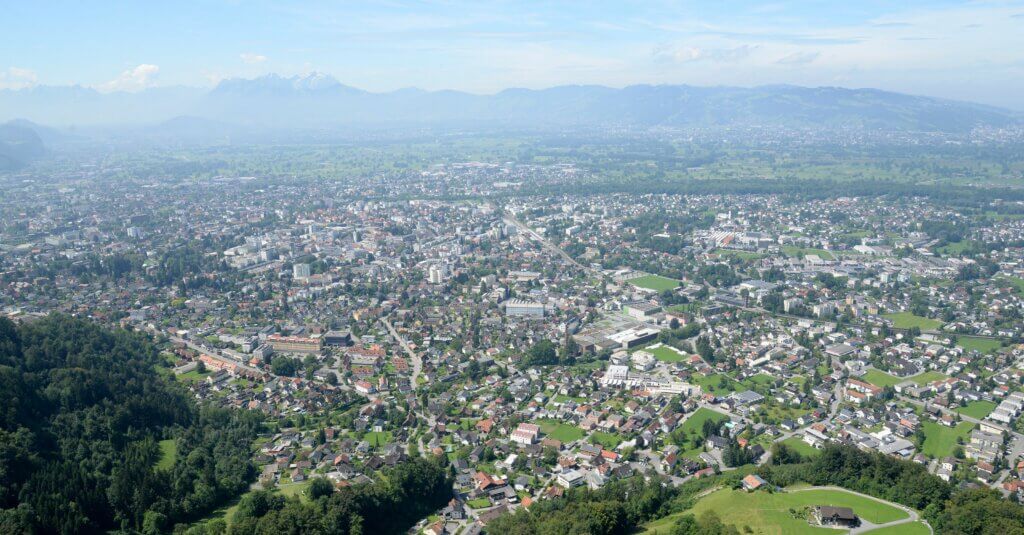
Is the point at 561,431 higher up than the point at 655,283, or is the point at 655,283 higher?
the point at 655,283

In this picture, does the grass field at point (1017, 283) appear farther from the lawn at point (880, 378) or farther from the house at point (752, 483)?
the house at point (752, 483)

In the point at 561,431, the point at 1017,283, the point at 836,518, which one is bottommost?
the point at 561,431

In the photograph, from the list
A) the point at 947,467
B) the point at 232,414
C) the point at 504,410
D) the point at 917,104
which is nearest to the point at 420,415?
the point at 504,410

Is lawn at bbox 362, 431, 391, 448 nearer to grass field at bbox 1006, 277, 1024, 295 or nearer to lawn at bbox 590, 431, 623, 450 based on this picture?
lawn at bbox 590, 431, 623, 450

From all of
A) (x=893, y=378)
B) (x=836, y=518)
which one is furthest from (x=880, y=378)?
(x=836, y=518)

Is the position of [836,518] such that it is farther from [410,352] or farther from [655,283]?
[655,283]

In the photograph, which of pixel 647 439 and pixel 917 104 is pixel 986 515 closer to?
pixel 647 439
